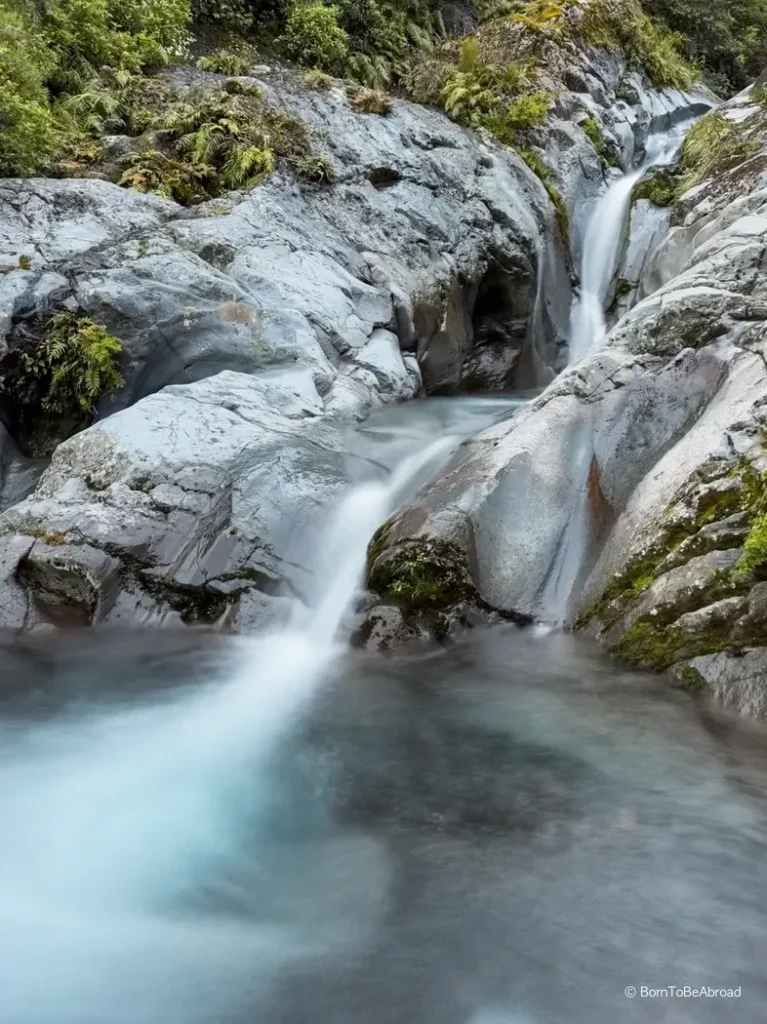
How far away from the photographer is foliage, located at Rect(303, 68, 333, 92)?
12.5 metres

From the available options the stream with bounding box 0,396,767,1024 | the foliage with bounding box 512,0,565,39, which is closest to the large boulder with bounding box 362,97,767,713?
the stream with bounding box 0,396,767,1024

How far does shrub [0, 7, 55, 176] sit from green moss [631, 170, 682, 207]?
31.0 ft

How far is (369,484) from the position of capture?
7004 mm

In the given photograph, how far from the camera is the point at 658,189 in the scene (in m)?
12.8

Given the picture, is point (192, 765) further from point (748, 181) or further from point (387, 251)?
point (748, 181)

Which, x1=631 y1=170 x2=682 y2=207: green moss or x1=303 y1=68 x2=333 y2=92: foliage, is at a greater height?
x1=303 y1=68 x2=333 y2=92: foliage

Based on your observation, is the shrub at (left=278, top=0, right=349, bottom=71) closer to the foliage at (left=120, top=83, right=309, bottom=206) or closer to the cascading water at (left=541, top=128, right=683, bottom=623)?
the foliage at (left=120, top=83, right=309, bottom=206)

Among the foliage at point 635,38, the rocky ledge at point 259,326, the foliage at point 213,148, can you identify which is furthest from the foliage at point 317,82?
the foliage at point 635,38

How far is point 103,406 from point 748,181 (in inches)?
324

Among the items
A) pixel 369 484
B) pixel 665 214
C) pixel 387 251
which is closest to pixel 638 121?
pixel 665 214

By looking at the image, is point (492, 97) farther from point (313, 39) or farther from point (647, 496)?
point (647, 496)

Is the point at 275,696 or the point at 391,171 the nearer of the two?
the point at 275,696

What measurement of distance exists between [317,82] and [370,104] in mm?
1001

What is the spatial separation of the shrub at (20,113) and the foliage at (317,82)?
4.43 metres
